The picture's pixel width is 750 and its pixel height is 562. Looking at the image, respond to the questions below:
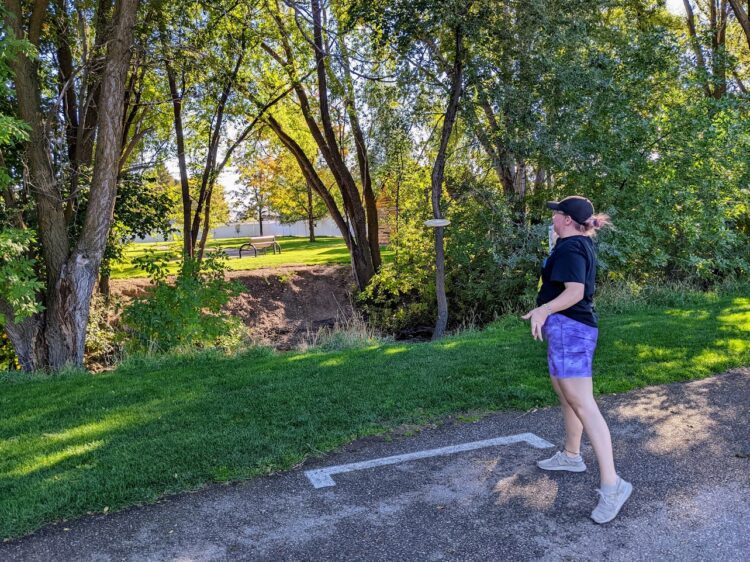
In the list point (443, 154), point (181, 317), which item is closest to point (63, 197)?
point (181, 317)

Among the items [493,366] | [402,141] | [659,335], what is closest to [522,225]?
[402,141]

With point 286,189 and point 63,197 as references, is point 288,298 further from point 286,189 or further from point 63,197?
point 286,189

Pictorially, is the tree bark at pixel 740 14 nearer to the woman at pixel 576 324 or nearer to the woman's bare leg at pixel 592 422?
the woman at pixel 576 324

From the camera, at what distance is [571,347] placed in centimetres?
333

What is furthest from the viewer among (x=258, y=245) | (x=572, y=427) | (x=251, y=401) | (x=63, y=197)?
(x=258, y=245)

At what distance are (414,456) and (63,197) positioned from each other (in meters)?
7.85

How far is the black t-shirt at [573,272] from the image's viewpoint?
324 centimetres

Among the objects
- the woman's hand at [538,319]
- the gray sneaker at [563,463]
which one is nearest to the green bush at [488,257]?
the gray sneaker at [563,463]

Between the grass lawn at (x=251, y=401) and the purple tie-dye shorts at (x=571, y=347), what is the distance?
5.70 ft

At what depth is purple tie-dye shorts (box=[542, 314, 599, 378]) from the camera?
333 centimetres

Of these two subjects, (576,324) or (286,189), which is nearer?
(576,324)

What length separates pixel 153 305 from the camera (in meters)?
9.38

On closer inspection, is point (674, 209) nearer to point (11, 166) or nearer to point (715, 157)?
point (715, 157)

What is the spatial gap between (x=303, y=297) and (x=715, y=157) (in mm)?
11667
